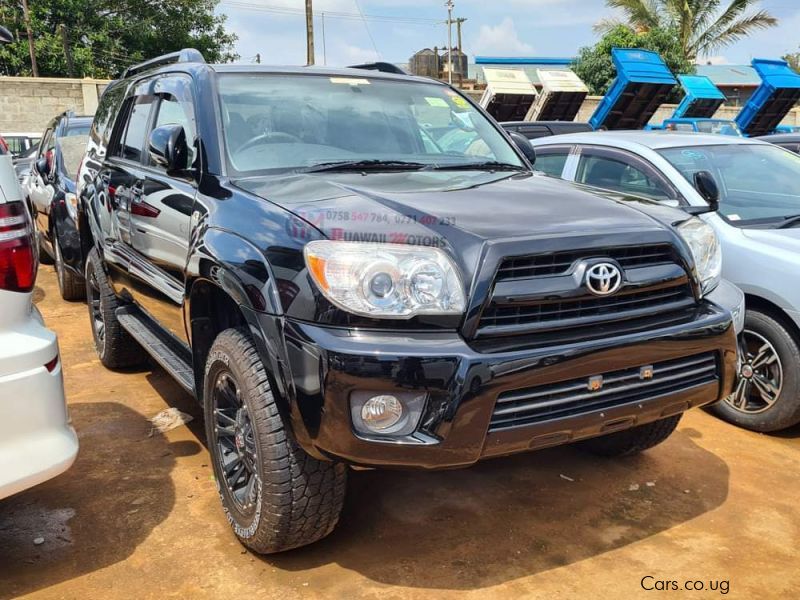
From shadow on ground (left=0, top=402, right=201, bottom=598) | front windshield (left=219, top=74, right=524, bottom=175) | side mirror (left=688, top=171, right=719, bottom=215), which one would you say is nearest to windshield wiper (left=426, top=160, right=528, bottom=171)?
front windshield (left=219, top=74, right=524, bottom=175)

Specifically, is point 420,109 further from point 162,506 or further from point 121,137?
point 162,506

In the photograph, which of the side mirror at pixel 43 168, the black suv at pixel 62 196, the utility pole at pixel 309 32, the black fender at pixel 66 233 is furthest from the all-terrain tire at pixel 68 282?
the utility pole at pixel 309 32

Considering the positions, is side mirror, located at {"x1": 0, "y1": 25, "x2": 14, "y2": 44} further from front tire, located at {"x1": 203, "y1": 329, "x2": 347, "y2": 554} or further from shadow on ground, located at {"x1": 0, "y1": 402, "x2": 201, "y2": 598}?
shadow on ground, located at {"x1": 0, "y1": 402, "x2": 201, "y2": 598}

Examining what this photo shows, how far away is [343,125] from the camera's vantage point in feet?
11.6

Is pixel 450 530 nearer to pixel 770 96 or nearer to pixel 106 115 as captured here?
pixel 106 115

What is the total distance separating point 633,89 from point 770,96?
3.56 meters

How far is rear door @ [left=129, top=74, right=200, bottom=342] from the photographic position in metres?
3.22

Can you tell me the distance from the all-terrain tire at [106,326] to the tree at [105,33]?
26837 millimetres

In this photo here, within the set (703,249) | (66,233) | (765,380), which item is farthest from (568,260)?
(66,233)

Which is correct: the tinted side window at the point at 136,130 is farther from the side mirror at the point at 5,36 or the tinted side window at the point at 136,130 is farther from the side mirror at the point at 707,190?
the side mirror at the point at 707,190

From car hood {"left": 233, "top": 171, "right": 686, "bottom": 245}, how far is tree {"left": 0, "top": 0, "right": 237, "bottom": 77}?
29349 millimetres

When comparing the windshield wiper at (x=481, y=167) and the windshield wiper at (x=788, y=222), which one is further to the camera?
the windshield wiper at (x=788, y=222)

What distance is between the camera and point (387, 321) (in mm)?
2330

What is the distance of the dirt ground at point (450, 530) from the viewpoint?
8.78 feet
